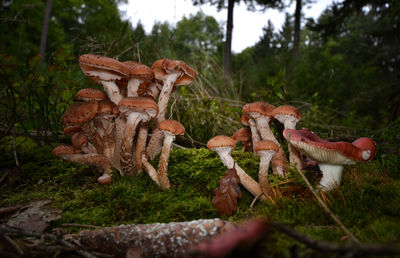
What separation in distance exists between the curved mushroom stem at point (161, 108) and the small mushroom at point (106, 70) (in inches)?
18.3

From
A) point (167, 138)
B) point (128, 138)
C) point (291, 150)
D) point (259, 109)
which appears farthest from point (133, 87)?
point (291, 150)

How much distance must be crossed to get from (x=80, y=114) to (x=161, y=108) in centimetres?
81

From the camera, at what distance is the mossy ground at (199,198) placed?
1.36 m

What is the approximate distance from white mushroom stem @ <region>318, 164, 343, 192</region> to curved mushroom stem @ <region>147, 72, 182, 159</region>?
1656mm

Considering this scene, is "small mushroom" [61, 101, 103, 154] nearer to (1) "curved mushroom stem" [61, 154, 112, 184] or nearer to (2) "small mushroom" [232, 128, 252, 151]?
(1) "curved mushroom stem" [61, 154, 112, 184]

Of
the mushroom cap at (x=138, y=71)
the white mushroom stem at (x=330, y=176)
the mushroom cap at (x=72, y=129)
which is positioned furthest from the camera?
the mushroom cap at (x=72, y=129)

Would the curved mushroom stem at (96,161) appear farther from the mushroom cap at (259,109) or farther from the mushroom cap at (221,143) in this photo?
the mushroom cap at (259,109)

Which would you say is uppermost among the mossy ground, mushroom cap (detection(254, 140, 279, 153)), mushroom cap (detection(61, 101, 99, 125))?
mushroom cap (detection(61, 101, 99, 125))

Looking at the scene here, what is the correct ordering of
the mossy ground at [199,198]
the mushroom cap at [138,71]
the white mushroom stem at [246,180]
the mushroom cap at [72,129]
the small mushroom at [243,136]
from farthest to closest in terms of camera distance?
the small mushroom at [243,136], the mushroom cap at [72,129], the mushroom cap at [138,71], the white mushroom stem at [246,180], the mossy ground at [199,198]

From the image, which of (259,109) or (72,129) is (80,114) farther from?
(259,109)

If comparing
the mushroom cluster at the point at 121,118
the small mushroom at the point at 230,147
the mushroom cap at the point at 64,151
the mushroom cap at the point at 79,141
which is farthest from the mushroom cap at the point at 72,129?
the small mushroom at the point at 230,147

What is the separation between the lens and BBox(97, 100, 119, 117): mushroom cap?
6.65 ft

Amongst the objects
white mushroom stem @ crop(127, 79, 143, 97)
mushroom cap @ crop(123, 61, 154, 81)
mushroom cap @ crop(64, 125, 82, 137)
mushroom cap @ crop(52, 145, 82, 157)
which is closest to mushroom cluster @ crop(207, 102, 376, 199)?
mushroom cap @ crop(123, 61, 154, 81)

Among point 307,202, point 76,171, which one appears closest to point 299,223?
point 307,202
